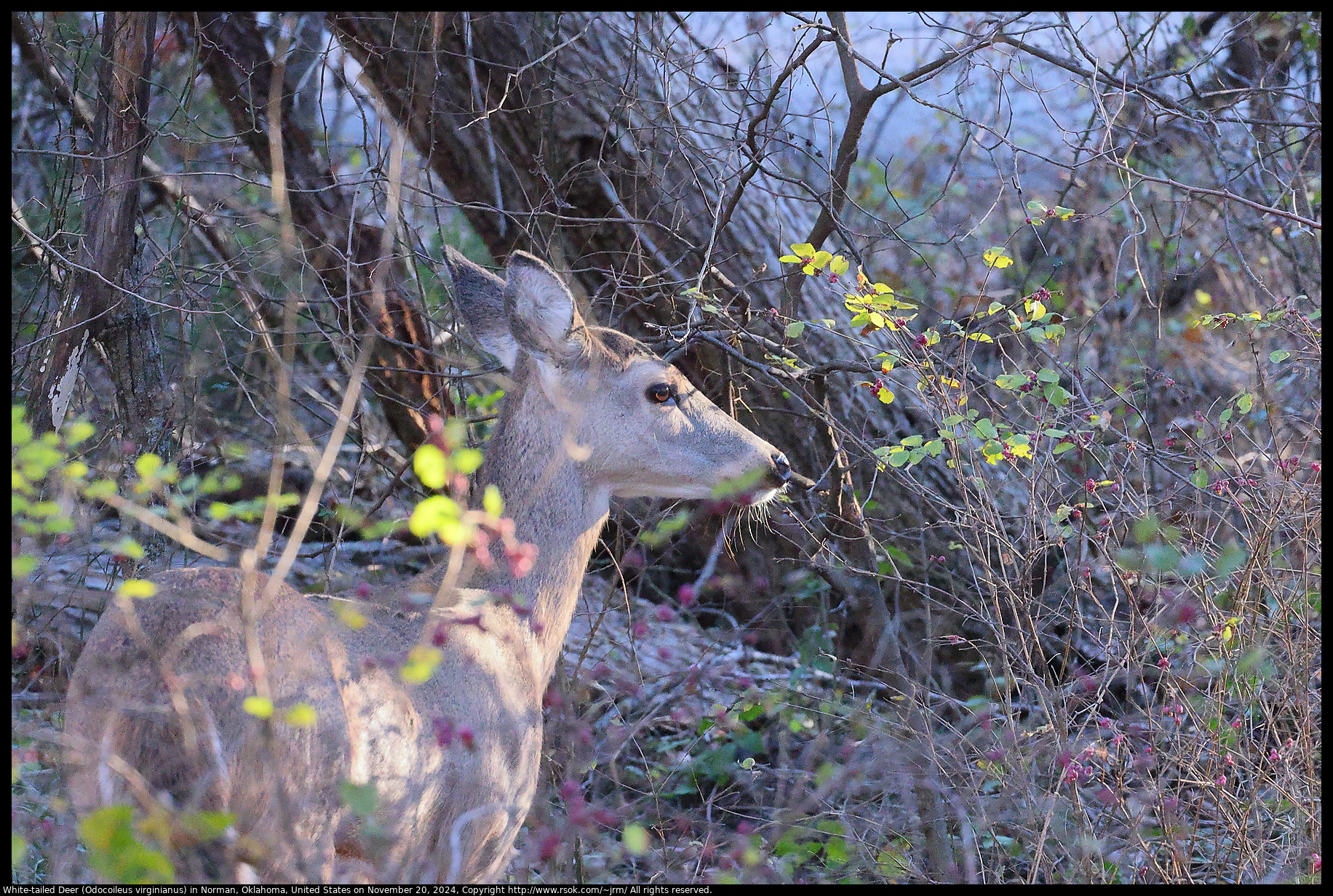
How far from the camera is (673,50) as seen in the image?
487cm

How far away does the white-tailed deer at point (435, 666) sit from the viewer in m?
2.46

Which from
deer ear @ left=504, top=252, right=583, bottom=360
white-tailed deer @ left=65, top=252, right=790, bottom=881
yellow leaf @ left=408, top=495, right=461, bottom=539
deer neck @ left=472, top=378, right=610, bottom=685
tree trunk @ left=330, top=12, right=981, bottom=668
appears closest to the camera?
yellow leaf @ left=408, top=495, right=461, bottom=539

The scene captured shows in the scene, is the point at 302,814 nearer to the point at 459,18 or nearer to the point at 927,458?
the point at 927,458

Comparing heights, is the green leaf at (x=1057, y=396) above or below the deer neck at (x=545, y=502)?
above

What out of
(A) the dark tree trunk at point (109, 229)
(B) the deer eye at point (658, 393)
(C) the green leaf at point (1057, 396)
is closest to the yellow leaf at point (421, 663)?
(B) the deer eye at point (658, 393)

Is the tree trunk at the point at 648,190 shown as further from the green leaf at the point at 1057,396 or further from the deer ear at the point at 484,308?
the green leaf at the point at 1057,396

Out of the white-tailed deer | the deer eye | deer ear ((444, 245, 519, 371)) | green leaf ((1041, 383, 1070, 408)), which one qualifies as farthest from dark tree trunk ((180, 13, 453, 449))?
green leaf ((1041, 383, 1070, 408))

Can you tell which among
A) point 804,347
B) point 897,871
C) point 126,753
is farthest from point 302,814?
point 804,347

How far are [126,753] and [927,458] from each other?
11.7 feet

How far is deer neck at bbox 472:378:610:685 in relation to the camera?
3.60 m

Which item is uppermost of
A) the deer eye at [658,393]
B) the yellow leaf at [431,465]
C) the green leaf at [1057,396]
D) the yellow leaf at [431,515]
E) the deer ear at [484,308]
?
the green leaf at [1057,396]

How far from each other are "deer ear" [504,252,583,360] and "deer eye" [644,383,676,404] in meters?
0.30

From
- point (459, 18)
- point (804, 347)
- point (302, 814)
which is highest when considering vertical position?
point (459, 18)

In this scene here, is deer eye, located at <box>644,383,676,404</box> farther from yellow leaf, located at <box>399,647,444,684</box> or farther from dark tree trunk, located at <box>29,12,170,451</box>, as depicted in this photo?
dark tree trunk, located at <box>29,12,170,451</box>
